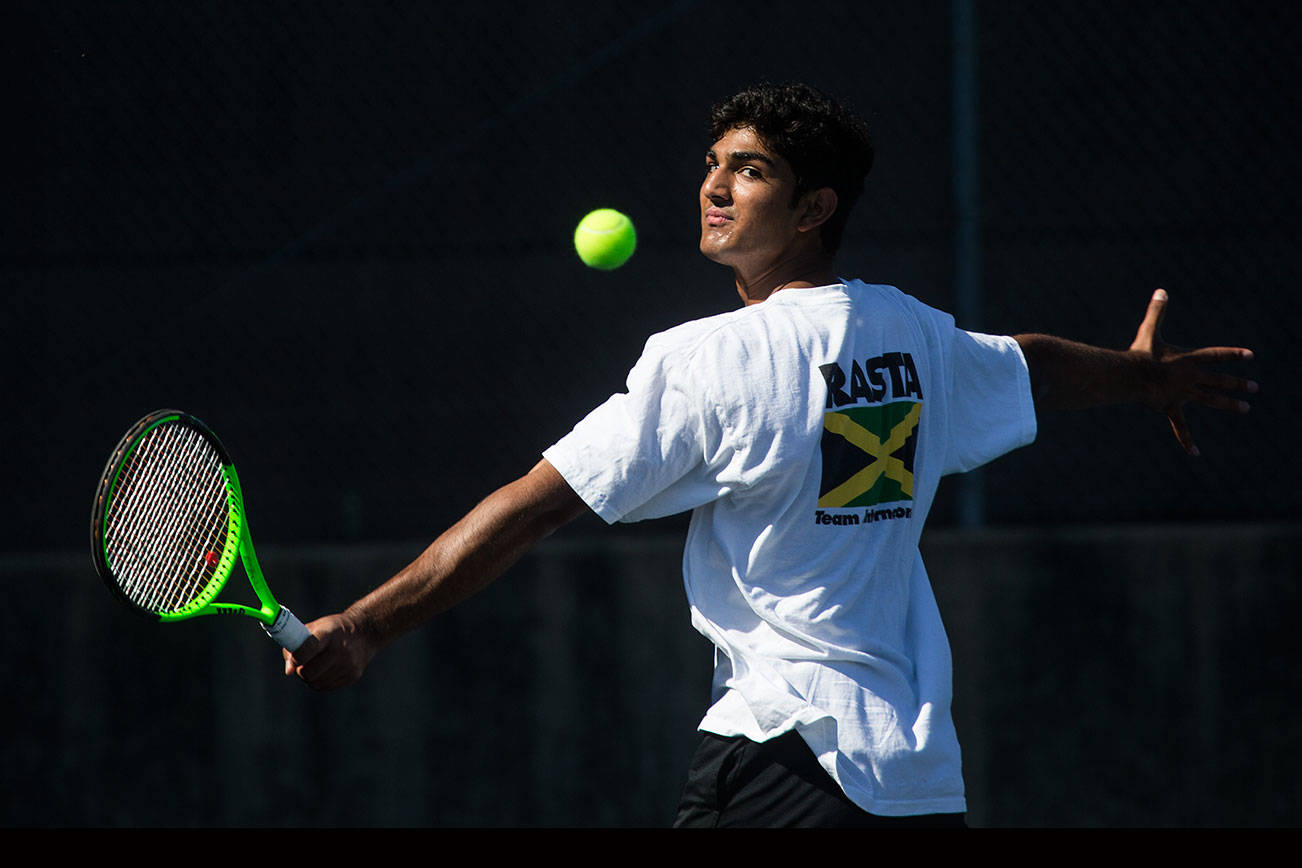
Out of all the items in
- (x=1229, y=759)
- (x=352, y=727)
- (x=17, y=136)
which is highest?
(x=17, y=136)

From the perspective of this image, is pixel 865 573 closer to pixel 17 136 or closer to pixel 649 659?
pixel 649 659

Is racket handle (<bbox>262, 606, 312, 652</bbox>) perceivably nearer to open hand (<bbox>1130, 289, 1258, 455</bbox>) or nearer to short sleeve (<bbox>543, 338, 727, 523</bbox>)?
short sleeve (<bbox>543, 338, 727, 523</bbox>)

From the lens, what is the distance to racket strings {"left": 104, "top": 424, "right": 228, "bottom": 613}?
257 centimetres

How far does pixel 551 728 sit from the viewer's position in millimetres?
4527

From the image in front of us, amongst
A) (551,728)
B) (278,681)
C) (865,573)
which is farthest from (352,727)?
(865,573)

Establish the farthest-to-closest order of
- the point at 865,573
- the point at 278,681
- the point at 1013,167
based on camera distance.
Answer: the point at 1013,167, the point at 278,681, the point at 865,573

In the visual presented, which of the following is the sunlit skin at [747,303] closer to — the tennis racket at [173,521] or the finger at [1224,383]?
the finger at [1224,383]

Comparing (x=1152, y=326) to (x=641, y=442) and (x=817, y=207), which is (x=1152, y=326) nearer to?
(x=817, y=207)

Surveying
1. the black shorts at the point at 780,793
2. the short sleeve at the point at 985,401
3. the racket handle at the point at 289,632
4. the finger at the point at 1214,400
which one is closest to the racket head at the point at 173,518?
the racket handle at the point at 289,632

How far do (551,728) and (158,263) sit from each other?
77.0 inches

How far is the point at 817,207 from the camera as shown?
2676mm

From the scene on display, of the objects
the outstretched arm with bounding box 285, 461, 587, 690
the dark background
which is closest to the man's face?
the outstretched arm with bounding box 285, 461, 587, 690

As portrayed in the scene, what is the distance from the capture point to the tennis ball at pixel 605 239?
4262mm

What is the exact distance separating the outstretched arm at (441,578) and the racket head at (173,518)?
1.18 feet
